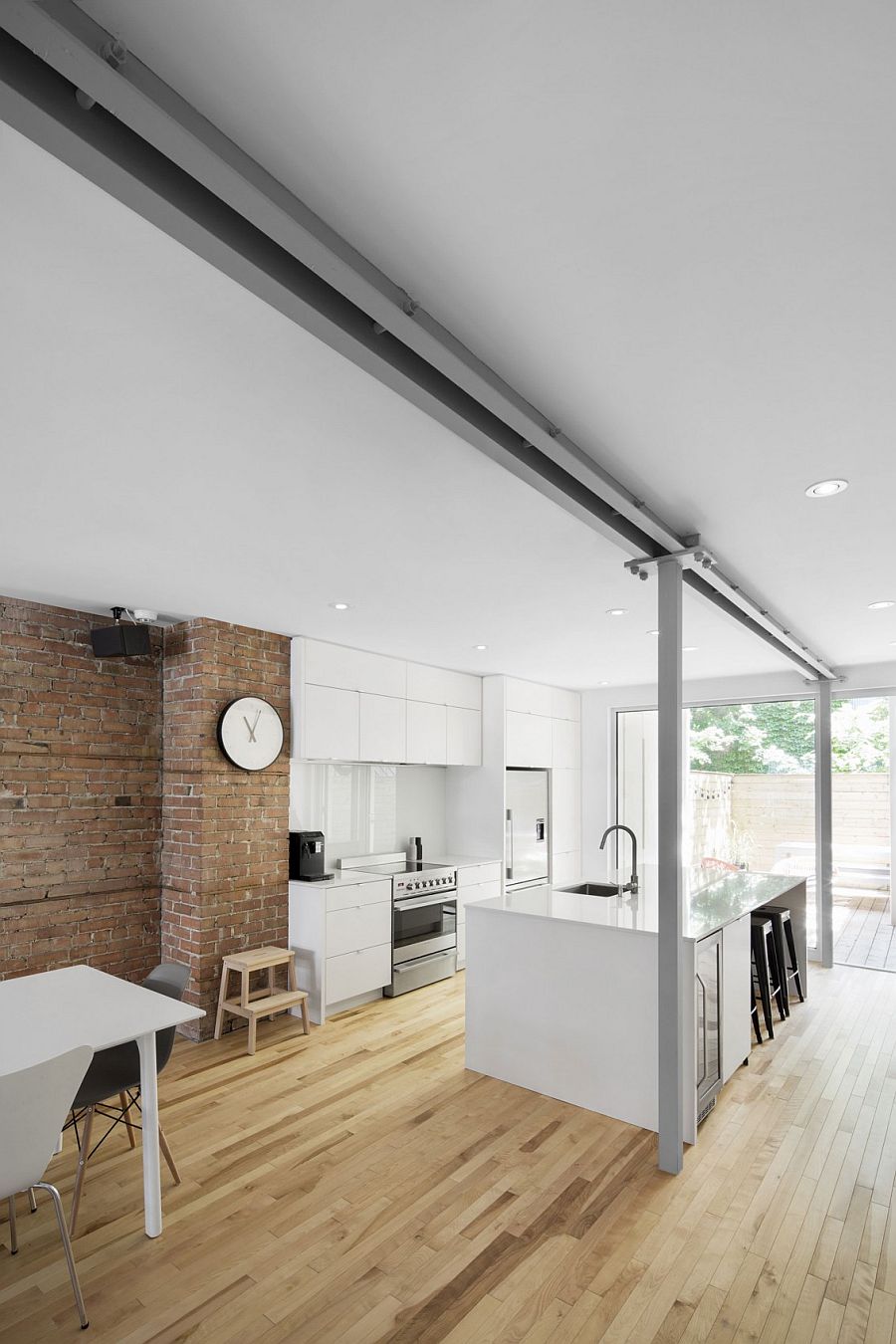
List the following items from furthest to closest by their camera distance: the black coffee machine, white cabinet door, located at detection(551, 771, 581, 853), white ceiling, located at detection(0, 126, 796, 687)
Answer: white cabinet door, located at detection(551, 771, 581, 853), the black coffee machine, white ceiling, located at detection(0, 126, 796, 687)

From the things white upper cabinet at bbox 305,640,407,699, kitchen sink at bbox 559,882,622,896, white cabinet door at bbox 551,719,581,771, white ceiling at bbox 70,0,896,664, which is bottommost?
kitchen sink at bbox 559,882,622,896

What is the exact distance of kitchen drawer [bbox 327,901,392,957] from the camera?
15.6ft

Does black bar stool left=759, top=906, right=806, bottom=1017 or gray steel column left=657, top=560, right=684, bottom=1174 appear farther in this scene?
black bar stool left=759, top=906, right=806, bottom=1017

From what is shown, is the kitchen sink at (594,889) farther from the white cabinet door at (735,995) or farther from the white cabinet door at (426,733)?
the white cabinet door at (426,733)

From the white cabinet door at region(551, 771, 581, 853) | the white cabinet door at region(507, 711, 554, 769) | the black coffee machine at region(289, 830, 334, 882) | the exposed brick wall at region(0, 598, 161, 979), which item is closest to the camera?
the exposed brick wall at region(0, 598, 161, 979)

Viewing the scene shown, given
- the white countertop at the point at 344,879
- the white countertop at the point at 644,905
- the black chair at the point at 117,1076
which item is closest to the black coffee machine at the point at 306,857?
the white countertop at the point at 344,879

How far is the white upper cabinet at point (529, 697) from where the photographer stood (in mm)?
6664

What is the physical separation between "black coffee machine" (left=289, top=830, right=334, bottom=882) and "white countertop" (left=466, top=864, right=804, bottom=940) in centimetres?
136

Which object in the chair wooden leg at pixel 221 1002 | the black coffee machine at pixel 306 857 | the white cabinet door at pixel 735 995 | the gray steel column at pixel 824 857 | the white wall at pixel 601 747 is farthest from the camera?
the white wall at pixel 601 747

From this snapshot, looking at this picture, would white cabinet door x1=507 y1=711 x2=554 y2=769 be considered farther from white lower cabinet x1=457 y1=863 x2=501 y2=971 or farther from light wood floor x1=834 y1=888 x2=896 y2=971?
light wood floor x1=834 y1=888 x2=896 y2=971

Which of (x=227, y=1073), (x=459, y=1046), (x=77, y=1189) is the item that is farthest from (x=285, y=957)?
(x=77, y=1189)

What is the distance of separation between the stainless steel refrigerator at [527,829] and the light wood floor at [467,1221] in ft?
9.05

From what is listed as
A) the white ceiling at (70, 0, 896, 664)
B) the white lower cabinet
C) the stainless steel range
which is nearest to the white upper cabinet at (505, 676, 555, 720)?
the white lower cabinet

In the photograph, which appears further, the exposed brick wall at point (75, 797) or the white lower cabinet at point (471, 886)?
the white lower cabinet at point (471, 886)
